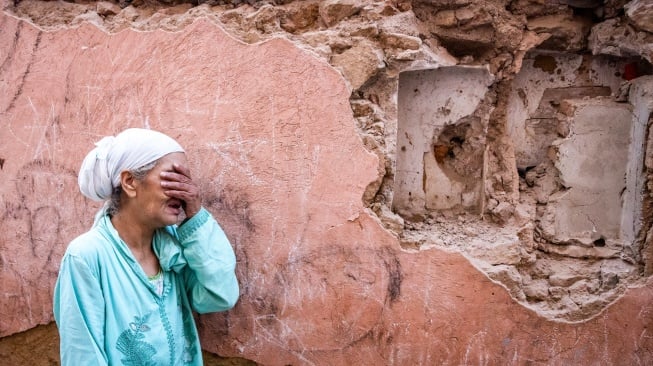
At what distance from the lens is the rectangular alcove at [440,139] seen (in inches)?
89.4

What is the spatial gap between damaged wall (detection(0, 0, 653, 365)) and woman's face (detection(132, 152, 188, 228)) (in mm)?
352

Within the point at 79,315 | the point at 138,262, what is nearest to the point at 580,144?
the point at 138,262

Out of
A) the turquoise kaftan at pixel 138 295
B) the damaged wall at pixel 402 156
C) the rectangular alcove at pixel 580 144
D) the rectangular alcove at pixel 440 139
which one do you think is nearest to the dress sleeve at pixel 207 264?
the turquoise kaftan at pixel 138 295

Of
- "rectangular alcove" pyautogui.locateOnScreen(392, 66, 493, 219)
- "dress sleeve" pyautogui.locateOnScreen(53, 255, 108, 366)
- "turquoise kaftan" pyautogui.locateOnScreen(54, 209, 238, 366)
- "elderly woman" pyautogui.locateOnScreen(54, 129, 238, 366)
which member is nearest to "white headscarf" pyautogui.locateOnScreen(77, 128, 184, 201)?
"elderly woman" pyautogui.locateOnScreen(54, 129, 238, 366)

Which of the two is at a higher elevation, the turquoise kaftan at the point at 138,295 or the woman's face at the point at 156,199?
the woman's face at the point at 156,199

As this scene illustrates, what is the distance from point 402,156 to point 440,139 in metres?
0.19

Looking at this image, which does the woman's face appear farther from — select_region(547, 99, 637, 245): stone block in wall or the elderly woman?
select_region(547, 99, 637, 245): stone block in wall

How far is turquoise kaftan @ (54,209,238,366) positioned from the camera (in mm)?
1745

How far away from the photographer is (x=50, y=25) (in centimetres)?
246

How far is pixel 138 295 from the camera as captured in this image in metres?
1.88

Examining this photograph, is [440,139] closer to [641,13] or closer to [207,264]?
[641,13]

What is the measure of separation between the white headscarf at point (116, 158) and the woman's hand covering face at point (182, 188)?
0.08 meters

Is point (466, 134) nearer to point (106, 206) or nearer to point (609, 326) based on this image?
point (609, 326)

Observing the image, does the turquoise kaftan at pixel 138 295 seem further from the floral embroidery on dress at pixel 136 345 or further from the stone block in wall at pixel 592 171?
the stone block in wall at pixel 592 171
